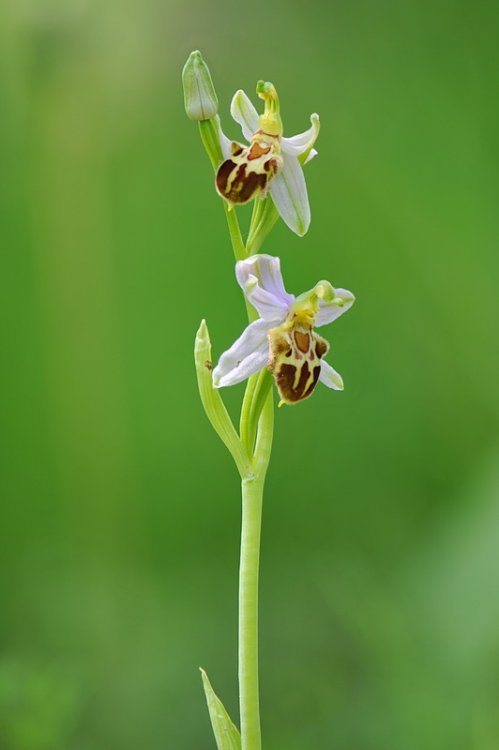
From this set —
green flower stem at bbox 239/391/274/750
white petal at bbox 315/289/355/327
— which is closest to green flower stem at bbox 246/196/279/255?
white petal at bbox 315/289/355/327

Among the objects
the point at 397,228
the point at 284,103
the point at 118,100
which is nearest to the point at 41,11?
the point at 118,100

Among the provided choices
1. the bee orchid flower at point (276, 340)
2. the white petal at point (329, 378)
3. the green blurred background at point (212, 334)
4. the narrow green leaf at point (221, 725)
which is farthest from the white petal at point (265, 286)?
the green blurred background at point (212, 334)

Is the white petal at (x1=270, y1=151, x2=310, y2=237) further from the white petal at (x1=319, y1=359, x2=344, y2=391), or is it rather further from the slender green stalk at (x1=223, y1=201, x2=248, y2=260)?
the white petal at (x1=319, y1=359, x2=344, y2=391)

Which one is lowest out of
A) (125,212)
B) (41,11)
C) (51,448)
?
(51,448)

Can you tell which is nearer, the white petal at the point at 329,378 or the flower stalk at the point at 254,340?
the flower stalk at the point at 254,340

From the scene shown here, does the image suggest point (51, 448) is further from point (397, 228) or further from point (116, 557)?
point (397, 228)

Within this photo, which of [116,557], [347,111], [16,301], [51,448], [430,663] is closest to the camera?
[430,663]

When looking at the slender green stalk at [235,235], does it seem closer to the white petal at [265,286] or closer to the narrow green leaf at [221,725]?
the white petal at [265,286]
